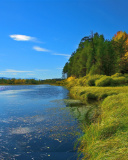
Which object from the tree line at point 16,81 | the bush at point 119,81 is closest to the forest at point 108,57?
the bush at point 119,81

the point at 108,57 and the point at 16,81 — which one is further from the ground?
the point at 108,57

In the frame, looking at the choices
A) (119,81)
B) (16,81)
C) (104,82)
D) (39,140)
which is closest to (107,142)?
(39,140)

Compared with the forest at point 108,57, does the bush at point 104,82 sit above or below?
below

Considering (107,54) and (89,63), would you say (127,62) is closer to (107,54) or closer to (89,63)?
(107,54)

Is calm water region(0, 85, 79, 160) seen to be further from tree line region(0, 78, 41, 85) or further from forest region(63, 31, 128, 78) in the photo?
tree line region(0, 78, 41, 85)

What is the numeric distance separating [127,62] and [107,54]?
7.20m

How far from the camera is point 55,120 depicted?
34.5 ft

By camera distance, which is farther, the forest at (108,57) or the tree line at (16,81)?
the tree line at (16,81)

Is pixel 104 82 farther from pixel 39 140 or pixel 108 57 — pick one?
pixel 39 140

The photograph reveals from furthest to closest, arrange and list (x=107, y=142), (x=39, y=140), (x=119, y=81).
A: (x=119, y=81), (x=39, y=140), (x=107, y=142)

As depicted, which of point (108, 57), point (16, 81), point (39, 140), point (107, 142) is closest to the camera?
point (107, 142)

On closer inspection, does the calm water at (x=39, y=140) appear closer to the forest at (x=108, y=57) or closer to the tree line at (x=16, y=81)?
the forest at (x=108, y=57)

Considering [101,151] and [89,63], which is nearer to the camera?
[101,151]

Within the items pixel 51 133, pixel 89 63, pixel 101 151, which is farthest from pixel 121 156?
pixel 89 63
